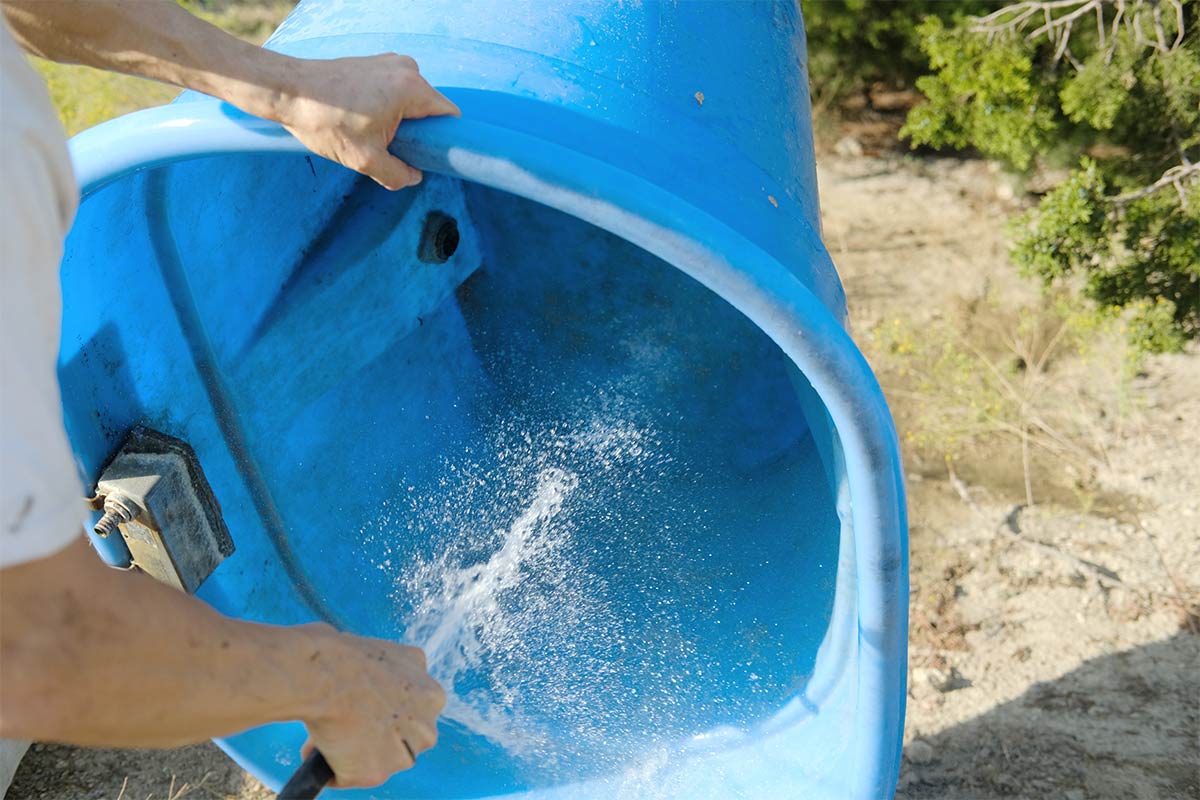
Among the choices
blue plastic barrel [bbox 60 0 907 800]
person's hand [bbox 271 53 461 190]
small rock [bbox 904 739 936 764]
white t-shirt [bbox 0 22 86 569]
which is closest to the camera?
white t-shirt [bbox 0 22 86 569]

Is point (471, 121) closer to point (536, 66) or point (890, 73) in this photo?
point (536, 66)

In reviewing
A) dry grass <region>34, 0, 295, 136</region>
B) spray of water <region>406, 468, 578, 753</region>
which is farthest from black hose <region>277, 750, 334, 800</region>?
dry grass <region>34, 0, 295, 136</region>

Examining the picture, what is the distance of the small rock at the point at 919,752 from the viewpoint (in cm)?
232

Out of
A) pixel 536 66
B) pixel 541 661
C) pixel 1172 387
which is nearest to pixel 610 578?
pixel 541 661

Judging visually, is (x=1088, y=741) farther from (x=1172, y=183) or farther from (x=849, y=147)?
(x=849, y=147)

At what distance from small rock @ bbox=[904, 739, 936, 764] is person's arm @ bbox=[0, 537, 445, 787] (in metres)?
1.44

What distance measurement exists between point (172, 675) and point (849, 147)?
396 cm

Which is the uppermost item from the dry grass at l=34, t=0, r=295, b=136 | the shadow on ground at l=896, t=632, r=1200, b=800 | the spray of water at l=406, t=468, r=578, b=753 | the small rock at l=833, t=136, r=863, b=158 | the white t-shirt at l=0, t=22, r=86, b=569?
the white t-shirt at l=0, t=22, r=86, b=569

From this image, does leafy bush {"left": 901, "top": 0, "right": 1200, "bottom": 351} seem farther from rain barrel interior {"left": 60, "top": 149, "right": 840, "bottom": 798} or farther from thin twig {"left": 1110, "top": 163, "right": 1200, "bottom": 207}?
rain barrel interior {"left": 60, "top": 149, "right": 840, "bottom": 798}

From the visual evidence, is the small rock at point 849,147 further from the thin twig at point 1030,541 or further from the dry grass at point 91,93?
the dry grass at point 91,93

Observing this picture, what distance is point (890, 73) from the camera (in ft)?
14.3

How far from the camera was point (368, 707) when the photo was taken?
1.14m

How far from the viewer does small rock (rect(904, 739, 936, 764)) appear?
2.32 m

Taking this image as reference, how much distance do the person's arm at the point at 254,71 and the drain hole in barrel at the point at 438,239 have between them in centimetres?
101
